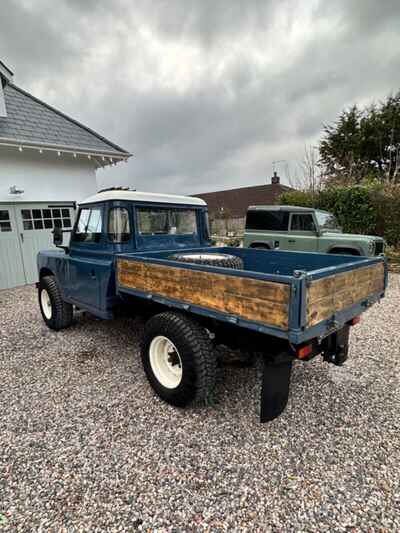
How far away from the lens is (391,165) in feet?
58.4

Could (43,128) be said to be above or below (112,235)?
above

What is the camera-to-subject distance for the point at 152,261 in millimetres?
2516

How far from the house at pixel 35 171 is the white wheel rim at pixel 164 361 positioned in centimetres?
676

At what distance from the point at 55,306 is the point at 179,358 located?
9.13ft

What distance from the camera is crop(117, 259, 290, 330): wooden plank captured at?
171 centimetres

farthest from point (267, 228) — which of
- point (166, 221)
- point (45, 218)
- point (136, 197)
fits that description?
point (45, 218)

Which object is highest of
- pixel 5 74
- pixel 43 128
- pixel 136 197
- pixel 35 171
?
pixel 5 74

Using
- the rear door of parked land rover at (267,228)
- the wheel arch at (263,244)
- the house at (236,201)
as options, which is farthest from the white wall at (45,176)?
the house at (236,201)

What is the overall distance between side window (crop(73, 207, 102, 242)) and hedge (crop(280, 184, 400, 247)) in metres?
9.70

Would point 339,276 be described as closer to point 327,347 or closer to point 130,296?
point 327,347

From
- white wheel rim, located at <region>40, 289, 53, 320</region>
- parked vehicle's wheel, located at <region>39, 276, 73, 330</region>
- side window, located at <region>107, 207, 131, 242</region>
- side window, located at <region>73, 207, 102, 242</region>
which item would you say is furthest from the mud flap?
white wheel rim, located at <region>40, 289, 53, 320</region>

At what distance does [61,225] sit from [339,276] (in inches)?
332

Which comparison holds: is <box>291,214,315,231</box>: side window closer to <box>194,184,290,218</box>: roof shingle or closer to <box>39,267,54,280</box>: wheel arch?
<box>39,267,54,280</box>: wheel arch

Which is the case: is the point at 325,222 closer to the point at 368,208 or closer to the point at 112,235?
the point at 368,208
